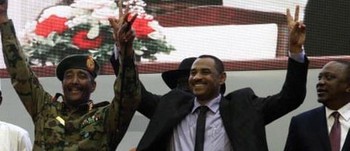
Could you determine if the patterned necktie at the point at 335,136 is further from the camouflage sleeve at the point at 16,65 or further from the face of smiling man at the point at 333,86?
the camouflage sleeve at the point at 16,65

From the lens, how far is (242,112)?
3.91 m

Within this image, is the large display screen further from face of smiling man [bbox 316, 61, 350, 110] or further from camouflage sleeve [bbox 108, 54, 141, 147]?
camouflage sleeve [bbox 108, 54, 141, 147]

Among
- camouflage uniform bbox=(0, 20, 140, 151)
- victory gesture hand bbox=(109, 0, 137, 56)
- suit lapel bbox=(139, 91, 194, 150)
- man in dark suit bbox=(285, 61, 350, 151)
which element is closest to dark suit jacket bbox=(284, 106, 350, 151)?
man in dark suit bbox=(285, 61, 350, 151)

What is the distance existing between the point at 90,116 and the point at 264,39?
52.9 inches

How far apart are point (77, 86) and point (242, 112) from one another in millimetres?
784

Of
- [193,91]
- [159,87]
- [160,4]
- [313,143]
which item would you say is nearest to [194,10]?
[160,4]

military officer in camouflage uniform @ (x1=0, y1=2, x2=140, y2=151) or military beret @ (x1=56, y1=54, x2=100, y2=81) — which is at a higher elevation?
military beret @ (x1=56, y1=54, x2=100, y2=81)

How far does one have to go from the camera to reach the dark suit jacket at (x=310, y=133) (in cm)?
396

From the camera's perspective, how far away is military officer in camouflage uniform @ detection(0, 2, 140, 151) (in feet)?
12.0

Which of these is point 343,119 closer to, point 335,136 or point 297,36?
point 335,136

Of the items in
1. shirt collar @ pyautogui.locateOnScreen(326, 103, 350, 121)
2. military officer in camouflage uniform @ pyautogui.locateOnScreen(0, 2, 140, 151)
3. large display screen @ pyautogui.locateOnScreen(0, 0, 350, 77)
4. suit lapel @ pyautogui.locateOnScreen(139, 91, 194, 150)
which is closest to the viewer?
military officer in camouflage uniform @ pyautogui.locateOnScreen(0, 2, 140, 151)

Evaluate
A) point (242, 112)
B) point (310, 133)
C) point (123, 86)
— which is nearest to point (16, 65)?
point (123, 86)

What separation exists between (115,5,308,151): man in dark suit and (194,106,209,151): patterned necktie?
2cm

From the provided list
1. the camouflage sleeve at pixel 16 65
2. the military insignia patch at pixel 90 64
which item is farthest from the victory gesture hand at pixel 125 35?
the camouflage sleeve at pixel 16 65
